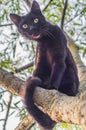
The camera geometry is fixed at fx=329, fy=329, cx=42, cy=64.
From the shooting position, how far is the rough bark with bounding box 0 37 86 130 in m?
1.29

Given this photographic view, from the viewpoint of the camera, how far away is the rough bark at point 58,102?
4.24 feet

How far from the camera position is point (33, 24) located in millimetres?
2170

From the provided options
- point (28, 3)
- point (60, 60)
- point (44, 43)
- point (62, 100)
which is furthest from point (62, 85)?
point (28, 3)

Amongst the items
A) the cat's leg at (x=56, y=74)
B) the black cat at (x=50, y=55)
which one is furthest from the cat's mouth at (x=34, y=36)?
the cat's leg at (x=56, y=74)

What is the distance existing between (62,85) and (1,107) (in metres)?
0.75

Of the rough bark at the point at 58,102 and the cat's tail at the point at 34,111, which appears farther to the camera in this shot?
the cat's tail at the point at 34,111

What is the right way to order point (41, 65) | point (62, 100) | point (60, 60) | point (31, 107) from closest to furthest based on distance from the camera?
1. point (62, 100)
2. point (31, 107)
3. point (60, 60)
4. point (41, 65)

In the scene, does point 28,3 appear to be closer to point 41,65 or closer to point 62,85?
point 41,65

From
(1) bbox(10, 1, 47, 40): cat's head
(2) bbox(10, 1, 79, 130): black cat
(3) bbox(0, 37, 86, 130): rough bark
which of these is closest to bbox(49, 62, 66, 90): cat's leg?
(2) bbox(10, 1, 79, 130): black cat

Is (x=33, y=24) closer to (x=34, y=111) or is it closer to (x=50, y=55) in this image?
(x=50, y=55)

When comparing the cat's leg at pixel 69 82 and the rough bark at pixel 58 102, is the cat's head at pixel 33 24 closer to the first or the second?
the cat's leg at pixel 69 82

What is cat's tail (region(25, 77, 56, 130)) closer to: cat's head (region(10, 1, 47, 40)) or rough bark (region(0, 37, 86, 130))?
rough bark (region(0, 37, 86, 130))

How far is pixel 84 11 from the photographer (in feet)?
8.66

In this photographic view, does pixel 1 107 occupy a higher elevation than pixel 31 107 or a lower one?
lower
